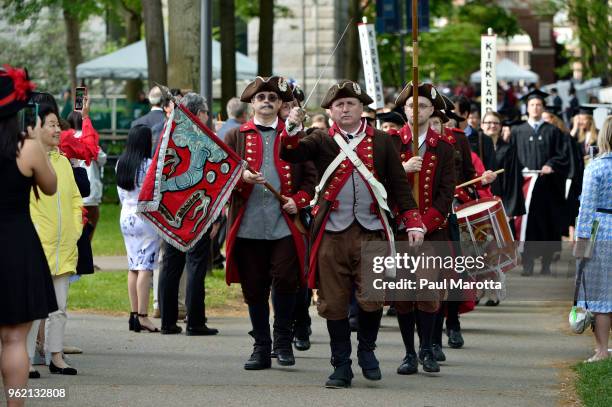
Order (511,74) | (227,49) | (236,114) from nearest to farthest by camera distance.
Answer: (236,114) → (227,49) → (511,74)

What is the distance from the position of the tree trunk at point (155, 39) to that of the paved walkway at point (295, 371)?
8207 millimetres

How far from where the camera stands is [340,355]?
996cm

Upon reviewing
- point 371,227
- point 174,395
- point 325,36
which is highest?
point 325,36

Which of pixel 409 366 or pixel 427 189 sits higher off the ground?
pixel 427 189

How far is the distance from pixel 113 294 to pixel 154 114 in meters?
3.28

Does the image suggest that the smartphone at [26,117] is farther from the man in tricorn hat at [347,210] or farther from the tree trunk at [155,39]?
the tree trunk at [155,39]

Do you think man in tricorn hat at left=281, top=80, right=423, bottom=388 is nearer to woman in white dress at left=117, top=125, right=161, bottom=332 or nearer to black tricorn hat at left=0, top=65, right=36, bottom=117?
black tricorn hat at left=0, top=65, right=36, bottom=117

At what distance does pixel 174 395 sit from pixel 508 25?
43.6m

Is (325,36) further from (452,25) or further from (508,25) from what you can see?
(452,25)

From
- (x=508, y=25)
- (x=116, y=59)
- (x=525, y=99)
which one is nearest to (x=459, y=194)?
(x=525, y=99)

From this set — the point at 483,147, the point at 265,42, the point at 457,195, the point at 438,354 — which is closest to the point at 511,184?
the point at 483,147

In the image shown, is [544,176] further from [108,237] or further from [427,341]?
[427,341]

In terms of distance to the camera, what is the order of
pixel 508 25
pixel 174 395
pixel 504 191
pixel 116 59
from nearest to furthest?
pixel 174 395 → pixel 504 191 → pixel 116 59 → pixel 508 25

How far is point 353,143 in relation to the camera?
10.1m
